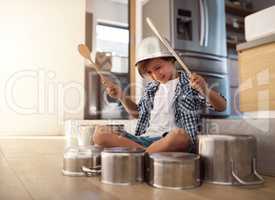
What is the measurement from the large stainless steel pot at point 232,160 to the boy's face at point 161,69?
433mm

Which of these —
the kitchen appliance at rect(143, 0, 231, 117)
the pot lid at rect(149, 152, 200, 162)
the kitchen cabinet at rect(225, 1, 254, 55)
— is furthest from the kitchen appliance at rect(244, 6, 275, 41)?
the kitchen cabinet at rect(225, 1, 254, 55)

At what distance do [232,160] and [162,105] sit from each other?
0.46 metres

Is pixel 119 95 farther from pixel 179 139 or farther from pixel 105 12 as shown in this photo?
pixel 105 12

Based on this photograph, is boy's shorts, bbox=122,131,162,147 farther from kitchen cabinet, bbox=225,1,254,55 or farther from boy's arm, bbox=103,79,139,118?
kitchen cabinet, bbox=225,1,254,55

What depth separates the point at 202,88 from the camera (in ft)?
3.43

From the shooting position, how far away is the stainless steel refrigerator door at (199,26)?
2.11 metres

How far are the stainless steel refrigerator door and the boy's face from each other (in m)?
0.82

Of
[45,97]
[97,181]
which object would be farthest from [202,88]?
[45,97]

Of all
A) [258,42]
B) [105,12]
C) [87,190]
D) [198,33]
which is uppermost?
[105,12]

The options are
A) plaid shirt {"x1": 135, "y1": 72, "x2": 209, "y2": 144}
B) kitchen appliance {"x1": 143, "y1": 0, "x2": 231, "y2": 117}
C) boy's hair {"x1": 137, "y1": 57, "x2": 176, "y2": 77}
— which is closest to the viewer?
plaid shirt {"x1": 135, "y1": 72, "x2": 209, "y2": 144}

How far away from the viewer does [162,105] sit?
51.0 inches

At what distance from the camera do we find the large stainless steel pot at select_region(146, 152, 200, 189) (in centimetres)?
83

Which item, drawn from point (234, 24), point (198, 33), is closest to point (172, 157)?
point (198, 33)

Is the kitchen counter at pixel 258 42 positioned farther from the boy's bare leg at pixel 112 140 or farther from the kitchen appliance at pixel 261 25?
the boy's bare leg at pixel 112 140
